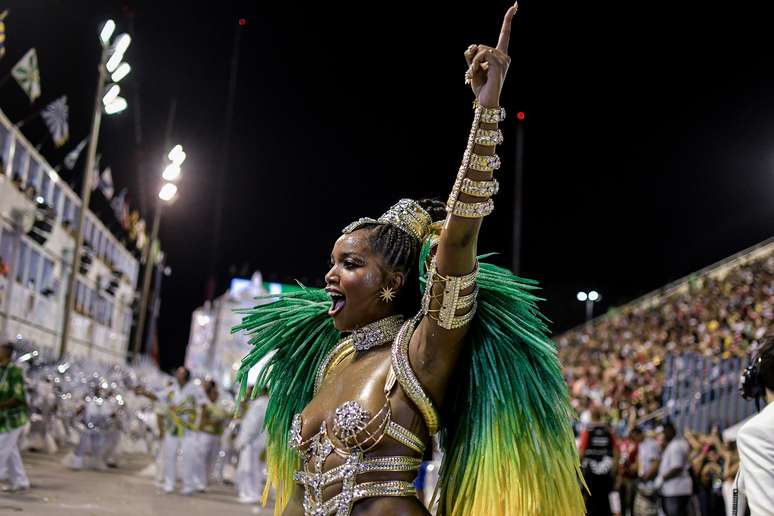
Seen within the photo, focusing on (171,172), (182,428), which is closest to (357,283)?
(182,428)

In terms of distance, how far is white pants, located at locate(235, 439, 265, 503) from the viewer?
42.9 feet

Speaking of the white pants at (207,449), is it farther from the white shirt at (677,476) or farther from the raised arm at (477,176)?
the raised arm at (477,176)

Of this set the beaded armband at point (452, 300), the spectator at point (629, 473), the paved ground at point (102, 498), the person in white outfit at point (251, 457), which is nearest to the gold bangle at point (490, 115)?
the beaded armband at point (452, 300)

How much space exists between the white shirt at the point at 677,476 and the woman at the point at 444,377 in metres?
7.41

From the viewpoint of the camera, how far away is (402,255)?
2918 mm

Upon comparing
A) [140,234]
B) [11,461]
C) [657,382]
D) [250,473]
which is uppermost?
[140,234]

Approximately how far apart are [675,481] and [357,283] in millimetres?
7822

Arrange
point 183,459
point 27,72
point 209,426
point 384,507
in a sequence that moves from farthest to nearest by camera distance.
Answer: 1. point 27,72
2. point 209,426
3. point 183,459
4. point 384,507

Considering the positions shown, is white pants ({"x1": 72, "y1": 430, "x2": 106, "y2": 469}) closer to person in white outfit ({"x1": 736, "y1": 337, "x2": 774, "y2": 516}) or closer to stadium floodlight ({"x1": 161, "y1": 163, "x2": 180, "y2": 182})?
stadium floodlight ({"x1": 161, "y1": 163, "x2": 180, "y2": 182})

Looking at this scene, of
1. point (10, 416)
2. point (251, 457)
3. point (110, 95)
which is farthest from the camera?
point (110, 95)

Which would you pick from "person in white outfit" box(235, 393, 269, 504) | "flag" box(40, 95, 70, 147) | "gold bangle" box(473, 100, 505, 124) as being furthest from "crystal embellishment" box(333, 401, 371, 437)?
"flag" box(40, 95, 70, 147)

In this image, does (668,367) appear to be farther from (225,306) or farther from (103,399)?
(225,306)

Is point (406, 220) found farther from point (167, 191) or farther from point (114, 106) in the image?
point (167, 191)

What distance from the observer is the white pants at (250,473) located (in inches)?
515
